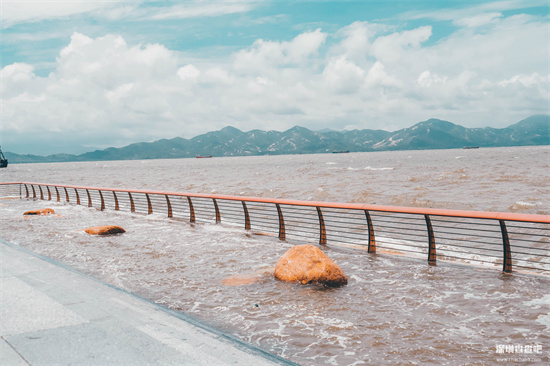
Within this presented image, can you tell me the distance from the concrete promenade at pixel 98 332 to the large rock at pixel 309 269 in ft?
9.44

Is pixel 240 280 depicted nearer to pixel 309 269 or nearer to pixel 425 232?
pixel 309 269

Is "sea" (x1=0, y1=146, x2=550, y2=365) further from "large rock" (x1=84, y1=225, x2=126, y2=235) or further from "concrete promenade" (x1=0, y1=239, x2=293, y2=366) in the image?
"concrete promenade" (x1=0, y1=239, x2=293, y2=366)

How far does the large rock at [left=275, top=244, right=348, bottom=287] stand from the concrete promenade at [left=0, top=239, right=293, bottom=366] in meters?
2.88

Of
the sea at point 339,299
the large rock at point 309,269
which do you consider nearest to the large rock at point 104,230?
the sea at point 339,299

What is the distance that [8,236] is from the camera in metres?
13.0

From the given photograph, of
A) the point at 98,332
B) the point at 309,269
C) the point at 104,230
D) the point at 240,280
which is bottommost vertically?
the point at 240,280

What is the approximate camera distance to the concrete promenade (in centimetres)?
390

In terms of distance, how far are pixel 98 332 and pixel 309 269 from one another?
4007 millimetres

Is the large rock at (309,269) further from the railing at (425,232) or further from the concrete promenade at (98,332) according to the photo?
the concrete promenade at (98,332)

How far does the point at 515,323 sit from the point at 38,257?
8279mm

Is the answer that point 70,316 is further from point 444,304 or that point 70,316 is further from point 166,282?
point 444,304

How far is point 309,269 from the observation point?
7648 millimetres

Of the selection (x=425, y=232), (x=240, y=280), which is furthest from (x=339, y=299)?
(x=425, y=232)

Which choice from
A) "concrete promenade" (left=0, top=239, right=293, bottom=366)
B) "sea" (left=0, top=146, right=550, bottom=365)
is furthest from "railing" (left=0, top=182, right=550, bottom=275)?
"concrete promenade" (left=0, top=239, right=293, bottom=366)
